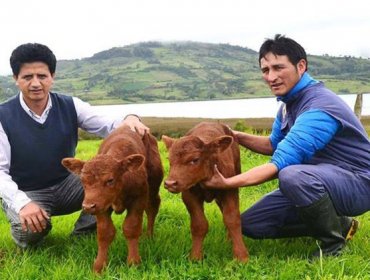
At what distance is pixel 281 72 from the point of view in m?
6.53

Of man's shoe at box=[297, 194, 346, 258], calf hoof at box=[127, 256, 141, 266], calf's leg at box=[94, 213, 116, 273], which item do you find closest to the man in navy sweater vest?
calf's leg at box=[94, 213, 116, 273]

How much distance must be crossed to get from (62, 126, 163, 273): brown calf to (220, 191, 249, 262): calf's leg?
1072 mm

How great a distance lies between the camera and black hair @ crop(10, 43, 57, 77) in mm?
6852

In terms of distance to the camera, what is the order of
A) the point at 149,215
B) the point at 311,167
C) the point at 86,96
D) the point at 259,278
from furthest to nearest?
the point at 86,96 < the point at 149,215 < the point at 311,167 < the point at 259,278

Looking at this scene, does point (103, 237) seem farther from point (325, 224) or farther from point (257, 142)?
point (257, 142)

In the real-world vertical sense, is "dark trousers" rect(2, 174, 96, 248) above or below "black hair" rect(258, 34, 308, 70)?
below

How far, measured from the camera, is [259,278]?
554cm

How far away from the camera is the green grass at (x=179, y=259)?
570 cm

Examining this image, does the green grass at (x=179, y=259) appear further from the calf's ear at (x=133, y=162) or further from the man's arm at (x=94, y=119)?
the man's arm at (x=94, y=119)

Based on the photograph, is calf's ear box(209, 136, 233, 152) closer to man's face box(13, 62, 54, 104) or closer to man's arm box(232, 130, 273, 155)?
man's arm box(232, 130, 273, 155)

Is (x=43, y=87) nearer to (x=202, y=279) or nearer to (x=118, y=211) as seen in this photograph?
(x=118, y=211)

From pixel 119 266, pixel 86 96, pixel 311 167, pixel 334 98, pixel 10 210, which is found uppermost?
pixel 334 98

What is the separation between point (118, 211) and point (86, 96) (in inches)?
6512

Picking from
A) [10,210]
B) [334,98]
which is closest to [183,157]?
[334,98]
